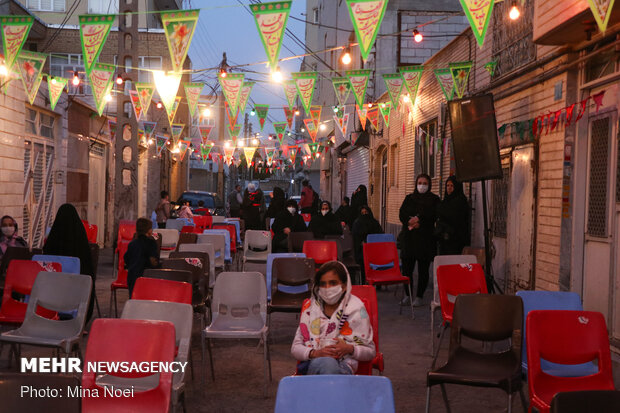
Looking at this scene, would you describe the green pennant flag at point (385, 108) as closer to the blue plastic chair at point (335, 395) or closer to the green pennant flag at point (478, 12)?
the green pennant flag at point (478, 12)

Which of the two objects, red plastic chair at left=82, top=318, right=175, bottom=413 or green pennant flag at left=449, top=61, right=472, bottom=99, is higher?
green pennant flag at left=449, top=61, right=472, bottom=99

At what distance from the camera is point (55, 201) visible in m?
16.6

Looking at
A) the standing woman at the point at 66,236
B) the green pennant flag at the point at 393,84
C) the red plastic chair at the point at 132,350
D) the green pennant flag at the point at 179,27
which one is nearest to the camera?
the red plastic chair at the point at 132,350

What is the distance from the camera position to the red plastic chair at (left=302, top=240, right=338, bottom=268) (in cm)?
995

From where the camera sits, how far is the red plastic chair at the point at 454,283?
684 centimetres

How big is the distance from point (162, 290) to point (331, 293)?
2.01 m

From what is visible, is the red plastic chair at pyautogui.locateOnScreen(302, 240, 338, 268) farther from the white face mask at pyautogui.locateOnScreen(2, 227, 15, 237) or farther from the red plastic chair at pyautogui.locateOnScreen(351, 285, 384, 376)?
the red plastic chair at pyautogui.locateOnScreen(351, 285, 384, 376)

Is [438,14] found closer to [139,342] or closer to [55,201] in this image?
[55,201]

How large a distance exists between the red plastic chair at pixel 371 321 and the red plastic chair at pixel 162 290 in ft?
5.13

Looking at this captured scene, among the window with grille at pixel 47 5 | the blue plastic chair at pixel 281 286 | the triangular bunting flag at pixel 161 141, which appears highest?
the window with grille at pixel 47 5

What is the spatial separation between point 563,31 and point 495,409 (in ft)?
14.9

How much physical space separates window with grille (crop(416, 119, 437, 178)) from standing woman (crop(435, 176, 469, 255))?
4957 millimetres

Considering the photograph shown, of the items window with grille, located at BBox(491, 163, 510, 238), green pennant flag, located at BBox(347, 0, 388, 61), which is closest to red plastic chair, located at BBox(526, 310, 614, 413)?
green pennant flag, located at BBox(347, 0, 388, 61)

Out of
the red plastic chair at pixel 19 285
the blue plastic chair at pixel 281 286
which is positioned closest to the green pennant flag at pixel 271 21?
the blue plastic chair at pixel 281 286
